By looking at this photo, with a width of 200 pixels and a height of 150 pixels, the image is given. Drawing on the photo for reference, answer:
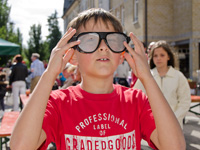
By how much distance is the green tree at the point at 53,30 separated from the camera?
4822 cm

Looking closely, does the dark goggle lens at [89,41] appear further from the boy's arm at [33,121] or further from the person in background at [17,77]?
the person in background at [17,77]

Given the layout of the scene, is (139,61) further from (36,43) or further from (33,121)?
(36,43)

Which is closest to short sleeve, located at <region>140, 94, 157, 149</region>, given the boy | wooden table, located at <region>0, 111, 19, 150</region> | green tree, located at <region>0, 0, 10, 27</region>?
the boy

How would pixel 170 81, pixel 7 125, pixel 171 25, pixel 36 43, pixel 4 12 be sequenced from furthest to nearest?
pixel 36 43 < pixel 4 12 < pixel 171 25 < pixel 7 125 < pixel 170 81

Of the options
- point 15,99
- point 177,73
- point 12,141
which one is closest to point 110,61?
point 12,141

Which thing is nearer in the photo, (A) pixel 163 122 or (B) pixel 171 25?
(A) pixel 163 122

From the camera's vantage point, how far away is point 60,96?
59.3 inches

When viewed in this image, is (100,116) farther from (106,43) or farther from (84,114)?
(106,43)

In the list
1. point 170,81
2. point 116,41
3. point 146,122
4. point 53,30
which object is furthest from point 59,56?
point 53,30

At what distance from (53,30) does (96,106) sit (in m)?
49.6

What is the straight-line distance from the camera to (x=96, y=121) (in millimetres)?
1409

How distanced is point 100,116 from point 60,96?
0.90ft

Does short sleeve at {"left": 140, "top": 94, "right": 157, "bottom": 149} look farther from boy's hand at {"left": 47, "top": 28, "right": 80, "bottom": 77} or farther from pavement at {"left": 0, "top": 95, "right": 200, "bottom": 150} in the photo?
pavement at {"left": 0, "top": 95, "right": 200, "bottom": 150}

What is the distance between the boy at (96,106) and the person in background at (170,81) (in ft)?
6.20
